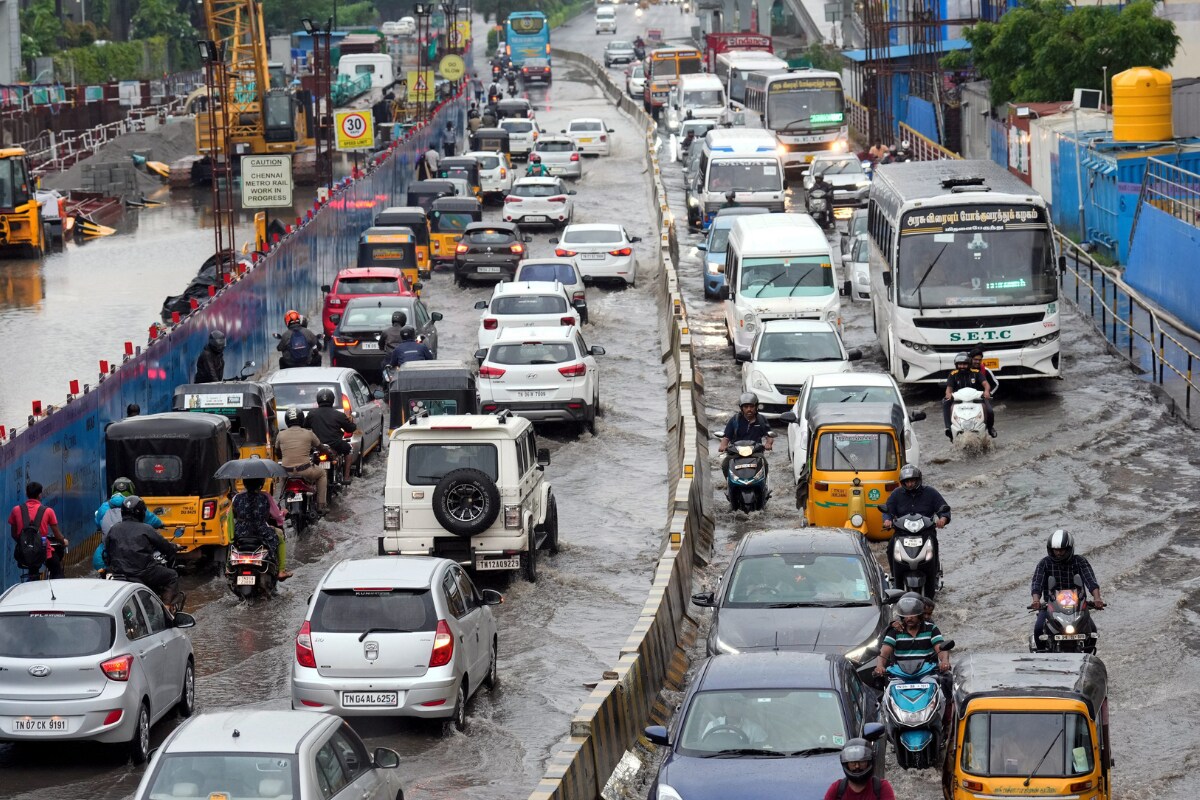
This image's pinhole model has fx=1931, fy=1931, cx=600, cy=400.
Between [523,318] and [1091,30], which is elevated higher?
[1091,30]

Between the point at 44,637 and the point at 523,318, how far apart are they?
18211 mm

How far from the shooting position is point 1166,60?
51.2 m

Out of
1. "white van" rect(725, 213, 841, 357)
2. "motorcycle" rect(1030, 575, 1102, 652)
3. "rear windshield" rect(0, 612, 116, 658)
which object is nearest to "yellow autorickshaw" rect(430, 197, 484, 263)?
"white van" rect(725, 213, 841, 357)

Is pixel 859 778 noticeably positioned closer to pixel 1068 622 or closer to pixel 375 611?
pixel 1068 622

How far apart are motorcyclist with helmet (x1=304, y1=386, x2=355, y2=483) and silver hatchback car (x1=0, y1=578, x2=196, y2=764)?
9.95 metres

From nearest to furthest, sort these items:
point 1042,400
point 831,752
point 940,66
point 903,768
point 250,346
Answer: point 831,752 → point 903,768 → point 1042,400 → point 250,346 → point 940,66

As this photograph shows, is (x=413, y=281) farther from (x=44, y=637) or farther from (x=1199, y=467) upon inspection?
(x=44, y=637)

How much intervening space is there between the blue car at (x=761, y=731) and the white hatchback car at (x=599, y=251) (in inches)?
1181

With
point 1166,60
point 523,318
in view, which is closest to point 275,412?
point 523,318

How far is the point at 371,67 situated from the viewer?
383 ft

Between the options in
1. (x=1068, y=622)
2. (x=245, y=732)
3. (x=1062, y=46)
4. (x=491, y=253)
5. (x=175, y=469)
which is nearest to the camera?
(x=245, y=732)

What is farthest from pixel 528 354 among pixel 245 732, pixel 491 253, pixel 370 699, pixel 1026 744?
pixel 245 732

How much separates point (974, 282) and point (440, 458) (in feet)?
38.0

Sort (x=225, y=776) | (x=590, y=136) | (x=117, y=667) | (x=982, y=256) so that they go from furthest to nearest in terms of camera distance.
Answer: (x=590, y=136) → (x=982, y=256) → (x=117, y=667) → (x=225, y=776)
